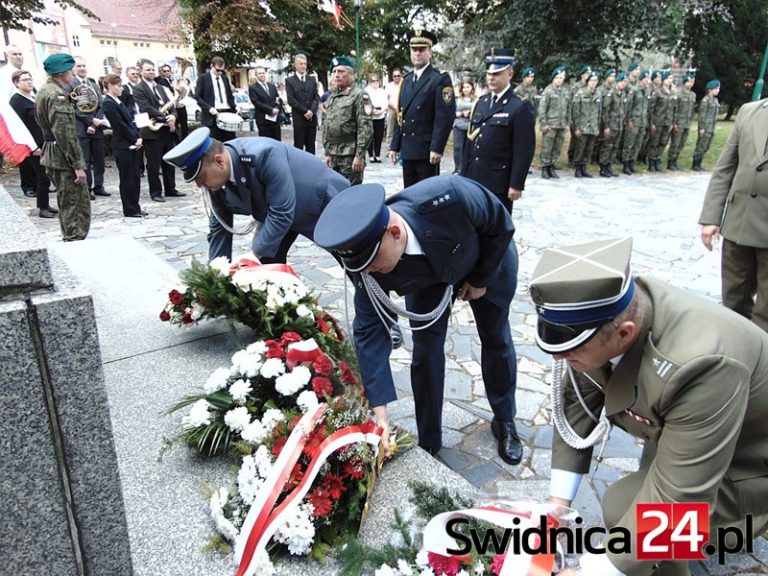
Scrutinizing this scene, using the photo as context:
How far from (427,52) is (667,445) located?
6.41 meters

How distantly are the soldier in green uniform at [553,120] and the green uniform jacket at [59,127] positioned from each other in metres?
8.67

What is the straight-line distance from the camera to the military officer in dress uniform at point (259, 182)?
340cm

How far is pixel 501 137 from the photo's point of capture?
596 centimetres

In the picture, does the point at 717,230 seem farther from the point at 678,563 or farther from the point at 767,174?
the point at 678,563

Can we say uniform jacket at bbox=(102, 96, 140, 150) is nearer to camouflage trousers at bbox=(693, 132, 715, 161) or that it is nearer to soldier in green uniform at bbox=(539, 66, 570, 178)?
soldier in green uniform at bbox=(539, 66, 570, 178)

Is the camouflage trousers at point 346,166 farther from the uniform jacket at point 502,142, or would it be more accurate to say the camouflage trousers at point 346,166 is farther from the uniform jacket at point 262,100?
the uniform jacket at point 262,100

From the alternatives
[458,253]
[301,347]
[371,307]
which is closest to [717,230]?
[458,253]

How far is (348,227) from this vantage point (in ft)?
6.64

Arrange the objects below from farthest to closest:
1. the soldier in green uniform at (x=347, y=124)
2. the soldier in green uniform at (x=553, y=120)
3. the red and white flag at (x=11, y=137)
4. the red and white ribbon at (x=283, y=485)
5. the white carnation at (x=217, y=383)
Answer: the soldier in green uniform at (x=553, y=120) → the soldier in green uniform at (x=347, y=124) → the red and white flag at (x=11, y=137) → the white carnation at (x=217, y=383) → the red and white ribbon at (x=283, y=485)

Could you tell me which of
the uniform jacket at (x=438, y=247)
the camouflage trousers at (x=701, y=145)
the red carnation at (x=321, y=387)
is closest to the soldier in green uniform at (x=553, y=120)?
the camouflage trousers at (x=701, y=145)

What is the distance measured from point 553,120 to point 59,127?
9.05 metres

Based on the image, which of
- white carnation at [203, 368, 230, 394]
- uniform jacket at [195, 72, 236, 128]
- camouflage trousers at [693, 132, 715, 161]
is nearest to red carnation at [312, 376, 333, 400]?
white carnation at [203, 368, 230, 394]

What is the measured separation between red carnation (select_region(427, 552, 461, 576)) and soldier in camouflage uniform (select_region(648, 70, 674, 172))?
13468 mm

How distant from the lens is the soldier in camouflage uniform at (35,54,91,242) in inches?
252
